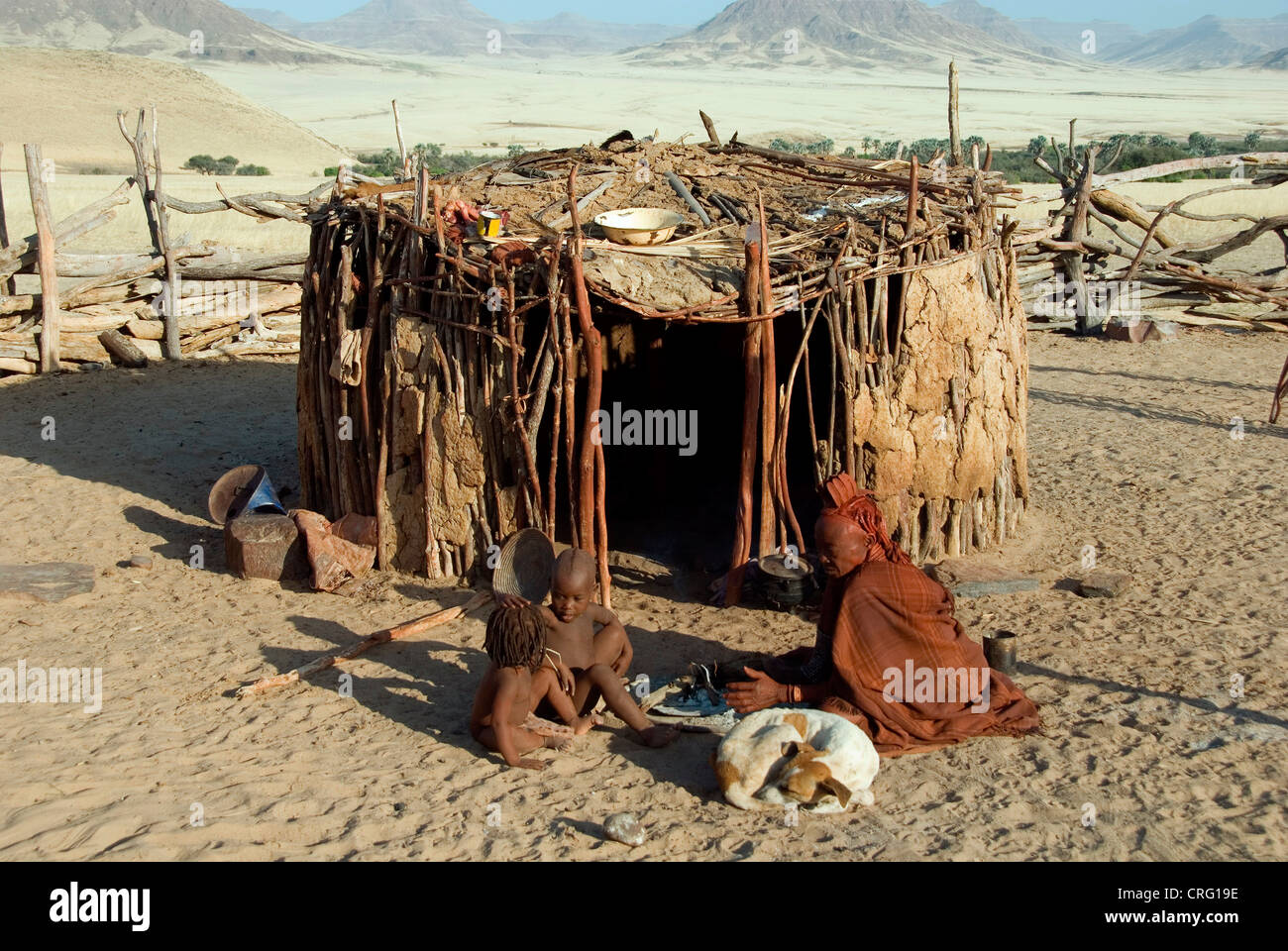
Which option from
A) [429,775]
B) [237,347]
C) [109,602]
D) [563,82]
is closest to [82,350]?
[237,347]

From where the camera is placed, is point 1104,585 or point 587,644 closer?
point 587,644

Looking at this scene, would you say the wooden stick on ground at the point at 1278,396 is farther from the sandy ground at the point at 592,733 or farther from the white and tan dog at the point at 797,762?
the white and tan dog at the point at 797,762

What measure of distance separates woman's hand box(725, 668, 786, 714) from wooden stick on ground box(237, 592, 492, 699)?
5.32 feet

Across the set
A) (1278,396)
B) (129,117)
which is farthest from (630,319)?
(129,117)

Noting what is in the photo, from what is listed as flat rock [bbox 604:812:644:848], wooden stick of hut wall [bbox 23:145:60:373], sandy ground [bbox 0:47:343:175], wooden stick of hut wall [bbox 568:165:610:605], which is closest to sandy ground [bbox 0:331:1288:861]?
flat rock [bbox 604:812:644:848]

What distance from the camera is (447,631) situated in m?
5.32

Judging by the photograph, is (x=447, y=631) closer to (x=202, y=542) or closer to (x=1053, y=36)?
(x=202, y=542)

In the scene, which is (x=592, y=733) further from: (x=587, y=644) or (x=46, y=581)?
(x=46, y=581)

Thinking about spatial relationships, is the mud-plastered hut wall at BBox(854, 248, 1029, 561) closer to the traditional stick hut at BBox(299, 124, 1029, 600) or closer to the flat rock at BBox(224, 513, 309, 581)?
the traditional stick hut at BBox(299, 124, 1029, 600)

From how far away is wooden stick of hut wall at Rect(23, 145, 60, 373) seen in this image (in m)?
9.93

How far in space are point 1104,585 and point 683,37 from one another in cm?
12612

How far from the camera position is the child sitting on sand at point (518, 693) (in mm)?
4008

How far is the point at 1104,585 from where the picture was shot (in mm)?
5523

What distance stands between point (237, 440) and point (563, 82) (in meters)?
72.5
